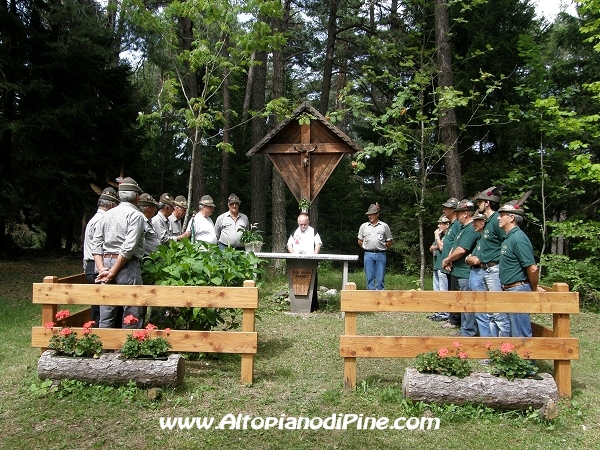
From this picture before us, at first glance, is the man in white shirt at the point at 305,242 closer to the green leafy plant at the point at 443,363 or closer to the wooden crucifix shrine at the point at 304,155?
the wooden crucifix shrine at the point at 304,155

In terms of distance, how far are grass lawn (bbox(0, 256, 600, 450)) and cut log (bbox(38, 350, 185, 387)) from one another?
0.33ft

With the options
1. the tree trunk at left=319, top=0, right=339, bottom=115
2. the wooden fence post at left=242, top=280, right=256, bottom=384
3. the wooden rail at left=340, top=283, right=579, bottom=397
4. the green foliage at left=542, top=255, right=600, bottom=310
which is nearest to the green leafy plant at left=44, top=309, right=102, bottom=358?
the wooden fence post at left=242, top=280, right=256, bottom=384

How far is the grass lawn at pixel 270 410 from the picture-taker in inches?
158

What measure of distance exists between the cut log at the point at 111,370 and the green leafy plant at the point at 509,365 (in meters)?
2.82

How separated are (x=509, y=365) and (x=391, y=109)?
23.2ft

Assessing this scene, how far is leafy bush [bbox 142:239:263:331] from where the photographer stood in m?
5.73

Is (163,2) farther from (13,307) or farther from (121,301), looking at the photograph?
(121,301)

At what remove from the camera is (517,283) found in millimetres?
5602

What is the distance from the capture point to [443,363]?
15.1 feet

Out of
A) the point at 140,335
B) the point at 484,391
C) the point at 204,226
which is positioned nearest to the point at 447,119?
the point at 204,226

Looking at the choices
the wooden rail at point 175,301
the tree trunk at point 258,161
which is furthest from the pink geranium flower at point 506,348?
the tree trunk at point 258,161

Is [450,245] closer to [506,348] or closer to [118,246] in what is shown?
[506,348]

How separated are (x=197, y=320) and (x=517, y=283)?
11.4ft

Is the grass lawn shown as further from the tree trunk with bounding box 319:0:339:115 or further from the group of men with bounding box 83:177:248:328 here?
the tree trunk with bounding box 319:0:339:115
